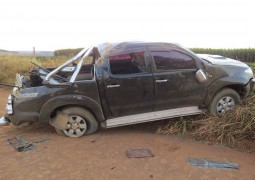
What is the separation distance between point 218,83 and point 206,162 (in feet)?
6.54

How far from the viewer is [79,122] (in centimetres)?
573

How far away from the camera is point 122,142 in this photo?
5449 mm

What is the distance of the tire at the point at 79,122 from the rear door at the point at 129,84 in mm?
467

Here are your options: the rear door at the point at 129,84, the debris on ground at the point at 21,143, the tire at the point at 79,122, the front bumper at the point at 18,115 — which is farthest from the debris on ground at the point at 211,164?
the front bumper at the point at 18,115

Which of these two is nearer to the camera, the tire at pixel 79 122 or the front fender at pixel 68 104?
the front fender at pixel 68 104

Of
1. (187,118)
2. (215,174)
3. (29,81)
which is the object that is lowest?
(215,174)

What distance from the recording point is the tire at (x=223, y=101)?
6.06 m

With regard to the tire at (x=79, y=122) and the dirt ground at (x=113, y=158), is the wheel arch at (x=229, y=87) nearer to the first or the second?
the dirt ground at (x=113, y=158)

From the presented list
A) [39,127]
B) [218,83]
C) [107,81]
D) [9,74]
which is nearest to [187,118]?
[218,83]

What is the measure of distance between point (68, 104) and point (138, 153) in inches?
65.5

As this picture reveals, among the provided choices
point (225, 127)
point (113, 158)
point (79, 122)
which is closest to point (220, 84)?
point (225, 127)

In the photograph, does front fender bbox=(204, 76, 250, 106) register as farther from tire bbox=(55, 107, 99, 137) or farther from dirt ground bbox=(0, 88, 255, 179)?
tire bbox=(55, 107, 99, 137)

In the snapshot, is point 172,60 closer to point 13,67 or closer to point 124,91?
point 124,91

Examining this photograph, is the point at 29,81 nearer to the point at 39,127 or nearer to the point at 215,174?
the point at 39,127
